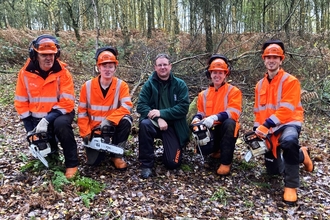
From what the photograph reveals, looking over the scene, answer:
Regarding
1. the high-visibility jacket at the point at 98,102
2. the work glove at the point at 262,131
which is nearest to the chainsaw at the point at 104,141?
the high-visibility jacket at the point at 98,102

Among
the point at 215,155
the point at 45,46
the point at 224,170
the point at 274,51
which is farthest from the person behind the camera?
the point at 215,155

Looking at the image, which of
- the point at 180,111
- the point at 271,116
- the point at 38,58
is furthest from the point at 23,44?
the point at 271,116

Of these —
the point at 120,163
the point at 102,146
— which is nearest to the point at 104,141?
the point at 102,146

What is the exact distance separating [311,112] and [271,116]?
14.0ft

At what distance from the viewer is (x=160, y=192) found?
404 cm

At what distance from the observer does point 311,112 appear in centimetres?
778

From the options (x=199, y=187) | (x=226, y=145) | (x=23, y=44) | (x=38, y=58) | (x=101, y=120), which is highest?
(x=23, y=44)

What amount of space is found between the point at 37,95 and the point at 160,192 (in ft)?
7.06

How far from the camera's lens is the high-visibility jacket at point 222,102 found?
4.65 m

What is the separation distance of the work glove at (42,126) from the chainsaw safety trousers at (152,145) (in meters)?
1.31

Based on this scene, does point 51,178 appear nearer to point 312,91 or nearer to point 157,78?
point 157,78

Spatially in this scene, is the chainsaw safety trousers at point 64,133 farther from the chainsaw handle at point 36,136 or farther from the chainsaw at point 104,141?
the chainsaw at point 104,141

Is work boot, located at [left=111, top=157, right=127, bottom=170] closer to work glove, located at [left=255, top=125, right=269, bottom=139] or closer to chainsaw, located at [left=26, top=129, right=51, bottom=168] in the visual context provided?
chainsaw, located at [left=26, top=129, right=51, bottom=168]

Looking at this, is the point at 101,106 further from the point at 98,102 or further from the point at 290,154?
the point at 290,154
